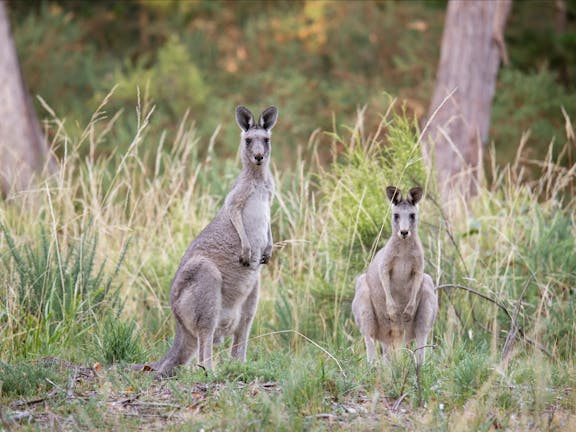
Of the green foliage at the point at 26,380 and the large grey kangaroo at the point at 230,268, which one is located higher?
the large grey kangaroo at the point at 230,268

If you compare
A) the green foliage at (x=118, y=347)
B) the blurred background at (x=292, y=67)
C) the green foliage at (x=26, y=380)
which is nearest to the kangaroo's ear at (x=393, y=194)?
the green foliage at (x=118, y=347)

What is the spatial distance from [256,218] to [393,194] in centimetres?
93

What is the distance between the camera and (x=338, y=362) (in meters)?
5.41

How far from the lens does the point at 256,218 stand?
20.7 feet

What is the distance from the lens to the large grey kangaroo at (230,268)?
229 inches

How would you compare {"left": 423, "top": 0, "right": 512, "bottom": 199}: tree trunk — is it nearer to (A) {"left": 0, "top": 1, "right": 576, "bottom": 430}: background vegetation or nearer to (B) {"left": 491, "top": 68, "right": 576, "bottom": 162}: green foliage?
(A) {"left": 0, "top": 1, "right": 576, "bottom": 430}: background vegetation

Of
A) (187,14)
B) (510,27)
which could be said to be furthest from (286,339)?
(187,14)

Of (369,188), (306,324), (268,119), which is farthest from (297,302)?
(268,119)

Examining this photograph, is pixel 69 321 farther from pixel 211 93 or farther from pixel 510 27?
pixel 510 27

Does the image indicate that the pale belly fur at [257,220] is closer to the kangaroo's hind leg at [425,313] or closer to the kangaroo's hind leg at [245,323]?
the kangaroo's hind leg at [245,323]

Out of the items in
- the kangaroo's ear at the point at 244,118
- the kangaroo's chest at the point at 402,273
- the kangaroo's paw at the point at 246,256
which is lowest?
the kangaroo's chest at the point at 402,273

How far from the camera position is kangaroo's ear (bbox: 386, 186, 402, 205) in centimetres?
629

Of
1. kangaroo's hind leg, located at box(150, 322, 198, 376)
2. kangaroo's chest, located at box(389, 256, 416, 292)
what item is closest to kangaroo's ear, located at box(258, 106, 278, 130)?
kangaroo's chest, located at box(389, 256, 416, 292)

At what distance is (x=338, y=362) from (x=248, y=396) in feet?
2.24
